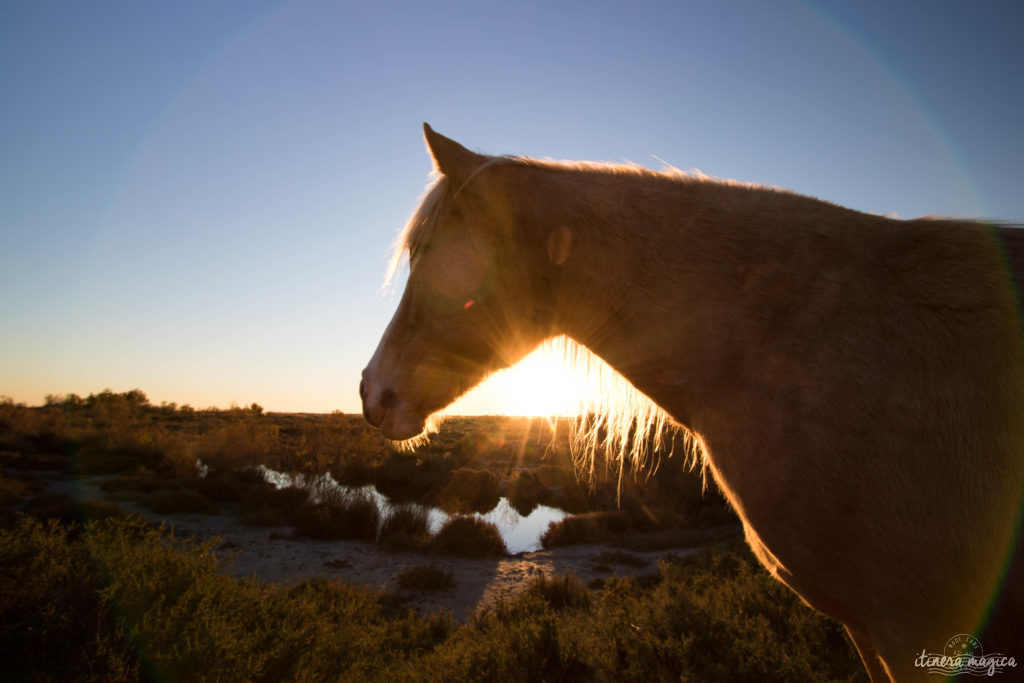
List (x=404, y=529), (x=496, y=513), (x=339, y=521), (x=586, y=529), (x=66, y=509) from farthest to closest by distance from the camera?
(x=496, y=513) < (x=586, y=529) < (x=404, y=529) < (x=339, y=521) < (x=66, y=509)

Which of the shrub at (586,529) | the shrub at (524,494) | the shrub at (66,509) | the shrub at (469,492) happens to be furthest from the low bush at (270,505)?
the shrub at (524,494)

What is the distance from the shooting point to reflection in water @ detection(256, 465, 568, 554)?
14985mm

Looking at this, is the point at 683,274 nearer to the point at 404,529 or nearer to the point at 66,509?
the point at 66,509

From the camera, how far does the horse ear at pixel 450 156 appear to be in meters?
1.51

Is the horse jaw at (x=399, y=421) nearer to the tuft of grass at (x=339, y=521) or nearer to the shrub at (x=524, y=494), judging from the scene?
the tuft of grass at (x=339, y=521)

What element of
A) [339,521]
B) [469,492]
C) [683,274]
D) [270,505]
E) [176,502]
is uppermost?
[683,274]

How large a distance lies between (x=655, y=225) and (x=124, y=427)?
34.3 metres

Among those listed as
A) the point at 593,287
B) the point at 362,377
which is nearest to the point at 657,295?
the point at 593,287

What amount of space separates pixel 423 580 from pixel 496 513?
9243 millimetres

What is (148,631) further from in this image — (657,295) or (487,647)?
(657,295)

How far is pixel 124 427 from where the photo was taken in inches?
1015

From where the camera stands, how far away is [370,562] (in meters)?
11.4

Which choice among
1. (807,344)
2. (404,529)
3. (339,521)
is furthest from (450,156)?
(339,521)

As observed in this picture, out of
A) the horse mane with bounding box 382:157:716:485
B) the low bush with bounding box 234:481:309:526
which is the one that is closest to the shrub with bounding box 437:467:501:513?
the low bush with bounding box 234:481:309:526
